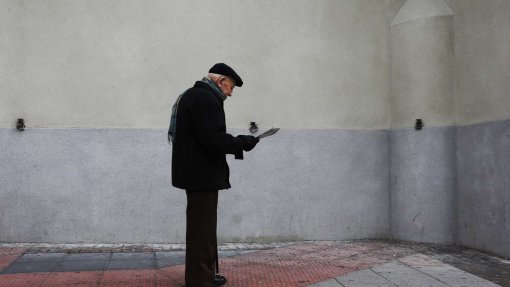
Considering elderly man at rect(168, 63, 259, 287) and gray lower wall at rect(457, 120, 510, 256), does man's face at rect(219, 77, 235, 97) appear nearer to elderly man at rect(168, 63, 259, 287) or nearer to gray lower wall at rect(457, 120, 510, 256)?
elderly man at rect(168, 63, 259, 287)

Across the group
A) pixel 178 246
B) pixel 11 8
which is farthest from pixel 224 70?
pixel 11 8

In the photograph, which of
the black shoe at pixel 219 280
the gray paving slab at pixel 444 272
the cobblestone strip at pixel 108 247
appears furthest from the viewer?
the cobblestone strip at pixel 108 247

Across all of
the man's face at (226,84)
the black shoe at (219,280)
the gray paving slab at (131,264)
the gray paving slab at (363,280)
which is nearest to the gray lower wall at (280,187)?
the gray paving slab at (131,264)

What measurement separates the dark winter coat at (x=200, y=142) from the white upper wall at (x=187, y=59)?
276cm

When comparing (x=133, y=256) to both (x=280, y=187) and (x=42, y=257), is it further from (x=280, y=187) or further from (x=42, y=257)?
(x=280, y=187)

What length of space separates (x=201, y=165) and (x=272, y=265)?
196cm

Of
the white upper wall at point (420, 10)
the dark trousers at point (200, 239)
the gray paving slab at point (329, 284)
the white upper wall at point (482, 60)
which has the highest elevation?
the white upper wall at point (420, 10)

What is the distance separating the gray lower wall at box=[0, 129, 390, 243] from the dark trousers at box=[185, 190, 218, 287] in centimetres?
275

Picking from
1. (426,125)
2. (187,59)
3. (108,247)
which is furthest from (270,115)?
(108,247)

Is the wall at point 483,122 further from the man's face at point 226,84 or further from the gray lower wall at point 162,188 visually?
Result: the man's face at point 226,84

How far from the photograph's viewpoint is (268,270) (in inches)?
241

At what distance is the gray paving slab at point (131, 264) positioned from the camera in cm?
619

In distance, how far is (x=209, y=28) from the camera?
781 cm

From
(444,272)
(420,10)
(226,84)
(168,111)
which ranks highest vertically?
(420,10)
